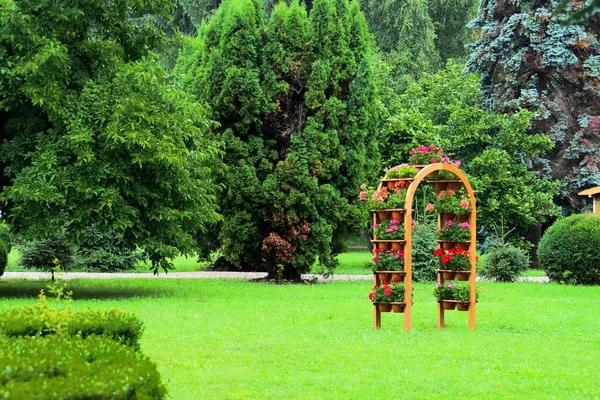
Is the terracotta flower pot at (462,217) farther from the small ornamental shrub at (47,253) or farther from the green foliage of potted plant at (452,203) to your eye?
the small ornamental shrub at (47,253)

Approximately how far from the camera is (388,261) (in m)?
13.6

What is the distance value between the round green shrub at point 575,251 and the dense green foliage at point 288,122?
16.6 ft

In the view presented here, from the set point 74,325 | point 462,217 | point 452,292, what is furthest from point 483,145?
point 74,325

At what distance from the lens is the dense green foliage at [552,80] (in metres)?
31.8

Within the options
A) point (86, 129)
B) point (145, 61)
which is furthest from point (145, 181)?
point (145, 61)

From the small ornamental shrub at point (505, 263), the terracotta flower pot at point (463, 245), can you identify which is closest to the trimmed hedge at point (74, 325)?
the terracotta flower pot at point (463, 245)

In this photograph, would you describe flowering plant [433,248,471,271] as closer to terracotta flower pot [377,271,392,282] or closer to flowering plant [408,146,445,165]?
terracotta flower pot [377,271,392,282]

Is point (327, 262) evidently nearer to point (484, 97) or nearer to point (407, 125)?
point (407, 125)

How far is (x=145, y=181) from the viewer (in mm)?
18000

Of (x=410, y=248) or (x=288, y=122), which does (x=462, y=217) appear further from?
(x=288, y=122)

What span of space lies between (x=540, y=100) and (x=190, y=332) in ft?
73.1

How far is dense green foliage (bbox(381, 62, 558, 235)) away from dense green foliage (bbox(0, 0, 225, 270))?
10.4m

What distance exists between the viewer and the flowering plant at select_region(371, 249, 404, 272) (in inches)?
534

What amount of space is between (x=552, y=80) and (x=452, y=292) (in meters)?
21.0
